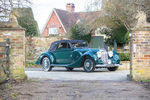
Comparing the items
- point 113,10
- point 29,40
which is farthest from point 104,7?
point 29,40

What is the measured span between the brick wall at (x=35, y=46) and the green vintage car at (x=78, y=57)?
5933 mm

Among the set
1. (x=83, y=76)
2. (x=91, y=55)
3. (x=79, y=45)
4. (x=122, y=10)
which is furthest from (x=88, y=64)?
(x=122, y=10)

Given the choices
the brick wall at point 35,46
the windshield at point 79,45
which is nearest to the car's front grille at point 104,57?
the windshield at point 79,45

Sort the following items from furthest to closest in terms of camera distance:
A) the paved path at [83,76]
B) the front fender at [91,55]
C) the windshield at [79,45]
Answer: the windshield at [79,45], the front fender at [91,55], the paved path at [83,76]

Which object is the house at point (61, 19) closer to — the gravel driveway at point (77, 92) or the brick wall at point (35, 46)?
the brick wall at point (35, 46)

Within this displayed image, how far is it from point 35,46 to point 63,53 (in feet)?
24.1

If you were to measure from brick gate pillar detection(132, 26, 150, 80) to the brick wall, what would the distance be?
13.0 m

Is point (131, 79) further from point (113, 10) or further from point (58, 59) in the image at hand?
point (113, 10)

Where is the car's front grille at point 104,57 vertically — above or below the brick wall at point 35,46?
below

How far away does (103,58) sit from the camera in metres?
13.9

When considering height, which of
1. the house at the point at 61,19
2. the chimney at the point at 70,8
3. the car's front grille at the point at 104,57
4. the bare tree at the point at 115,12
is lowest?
the car's front grille at the point at 104,57

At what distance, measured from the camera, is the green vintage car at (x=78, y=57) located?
13.8m

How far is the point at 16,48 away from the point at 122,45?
1488 cm

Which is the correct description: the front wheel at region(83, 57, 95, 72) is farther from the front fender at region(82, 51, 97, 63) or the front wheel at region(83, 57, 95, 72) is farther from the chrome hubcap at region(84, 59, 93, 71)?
the front fender at region(82, 51, 97, 63)
